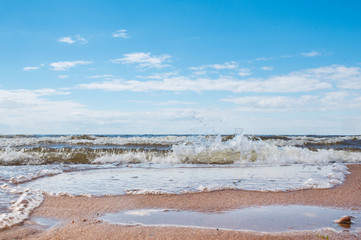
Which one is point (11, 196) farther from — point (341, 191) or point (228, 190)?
point (341, 191)

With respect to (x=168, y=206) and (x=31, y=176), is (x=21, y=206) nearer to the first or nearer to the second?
(x=168, y=206)

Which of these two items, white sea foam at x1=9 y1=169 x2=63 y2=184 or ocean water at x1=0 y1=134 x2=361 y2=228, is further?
white sea foam at x1=9 y1=169 x2=63 y2=184

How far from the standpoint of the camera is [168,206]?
15.3 ft

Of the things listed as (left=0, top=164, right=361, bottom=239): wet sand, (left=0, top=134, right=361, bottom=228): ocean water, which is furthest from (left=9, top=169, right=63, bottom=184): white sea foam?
(left=0, top=164, right=361, bottom=239): wet sand

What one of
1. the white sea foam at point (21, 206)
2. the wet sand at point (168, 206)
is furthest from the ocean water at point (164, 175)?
the wet sand at point (168, 206)

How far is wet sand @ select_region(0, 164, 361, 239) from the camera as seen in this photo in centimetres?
329

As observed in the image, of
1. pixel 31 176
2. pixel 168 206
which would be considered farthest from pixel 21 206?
pixel 31 176

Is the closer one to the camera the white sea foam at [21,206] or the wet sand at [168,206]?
the wet sand at [168,206]

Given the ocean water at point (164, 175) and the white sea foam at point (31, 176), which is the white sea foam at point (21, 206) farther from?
the white sea foam at point (31, 176)

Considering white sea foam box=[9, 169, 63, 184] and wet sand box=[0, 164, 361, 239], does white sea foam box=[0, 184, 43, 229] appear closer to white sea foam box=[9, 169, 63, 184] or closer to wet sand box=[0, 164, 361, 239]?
wet sand box=[0, 164, 361, 239]

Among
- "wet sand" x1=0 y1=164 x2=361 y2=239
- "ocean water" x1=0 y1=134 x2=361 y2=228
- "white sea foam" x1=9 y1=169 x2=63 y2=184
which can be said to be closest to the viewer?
"wet sand" x1=0 y1=164 x2=361 y2=239

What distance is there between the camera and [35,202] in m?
4.79

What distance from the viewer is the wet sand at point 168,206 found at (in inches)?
129

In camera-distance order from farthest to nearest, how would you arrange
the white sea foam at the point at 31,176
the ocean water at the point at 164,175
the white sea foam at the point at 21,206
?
the white sea foam at the point at 31,176 → the ocean water at the point at 164,175 → the white sea foam at the point at 21,206
